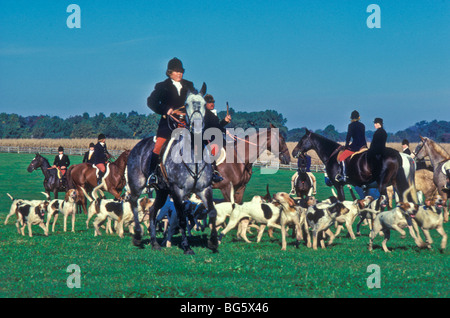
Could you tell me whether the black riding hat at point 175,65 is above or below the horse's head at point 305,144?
above

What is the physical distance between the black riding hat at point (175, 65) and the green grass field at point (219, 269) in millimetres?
3936

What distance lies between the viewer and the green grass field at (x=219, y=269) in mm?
8172

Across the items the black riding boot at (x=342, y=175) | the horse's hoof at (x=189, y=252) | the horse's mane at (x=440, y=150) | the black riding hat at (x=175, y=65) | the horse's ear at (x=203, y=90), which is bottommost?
the horse's hoof at (x=189, y=252)

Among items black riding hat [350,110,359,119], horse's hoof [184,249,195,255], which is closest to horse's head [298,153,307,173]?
black riding hat [350,110,359,119]

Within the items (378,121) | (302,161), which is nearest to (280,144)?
(302,161)

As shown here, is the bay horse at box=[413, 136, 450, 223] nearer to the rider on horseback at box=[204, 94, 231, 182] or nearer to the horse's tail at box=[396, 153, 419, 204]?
the horse's tail at box=[396, 153, 419, 204]

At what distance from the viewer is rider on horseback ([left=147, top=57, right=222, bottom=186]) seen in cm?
1220

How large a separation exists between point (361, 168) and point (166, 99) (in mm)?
6487

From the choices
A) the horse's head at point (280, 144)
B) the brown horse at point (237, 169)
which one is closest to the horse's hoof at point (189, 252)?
the brown horse at point (237, 169)

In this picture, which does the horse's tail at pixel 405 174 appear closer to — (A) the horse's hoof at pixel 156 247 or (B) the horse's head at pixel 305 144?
(B) the horse's head at pixel 305 144

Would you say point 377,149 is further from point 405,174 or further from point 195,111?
point 195,111

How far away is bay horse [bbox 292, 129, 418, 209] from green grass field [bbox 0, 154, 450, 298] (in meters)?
1.89

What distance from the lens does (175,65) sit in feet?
40.6
